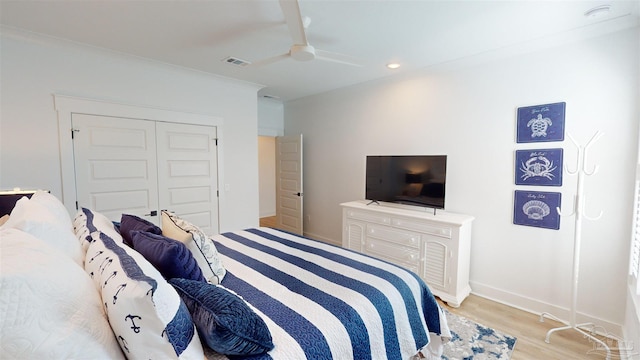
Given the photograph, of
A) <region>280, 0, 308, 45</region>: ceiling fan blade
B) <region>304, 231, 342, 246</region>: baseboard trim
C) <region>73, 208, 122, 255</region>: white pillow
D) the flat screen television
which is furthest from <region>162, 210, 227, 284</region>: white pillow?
<region>304, 231, 342, 246</region>: baseboard trim

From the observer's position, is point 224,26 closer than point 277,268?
No

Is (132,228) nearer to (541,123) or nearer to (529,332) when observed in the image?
(529,332)

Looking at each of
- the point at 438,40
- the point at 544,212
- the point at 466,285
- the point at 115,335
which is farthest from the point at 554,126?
the point at 115,335

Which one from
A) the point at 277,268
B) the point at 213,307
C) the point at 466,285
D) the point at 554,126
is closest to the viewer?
the point at 213,307

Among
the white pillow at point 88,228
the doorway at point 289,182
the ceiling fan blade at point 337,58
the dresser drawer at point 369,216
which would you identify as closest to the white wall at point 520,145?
the dresser drawer at point 369,216

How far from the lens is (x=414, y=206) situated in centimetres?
340

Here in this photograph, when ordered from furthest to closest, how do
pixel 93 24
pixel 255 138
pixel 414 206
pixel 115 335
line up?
1. pixel 255 138
2. pixel 414 206
3. pixel 93 24
4. pixel 115 335

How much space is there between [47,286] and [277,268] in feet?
3.86

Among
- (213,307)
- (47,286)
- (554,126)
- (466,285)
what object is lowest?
(466,285)

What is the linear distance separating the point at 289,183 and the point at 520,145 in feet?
11.7

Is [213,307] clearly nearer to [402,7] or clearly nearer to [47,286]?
[47,286]

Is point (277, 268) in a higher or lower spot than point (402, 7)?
lower

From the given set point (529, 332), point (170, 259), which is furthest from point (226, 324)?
point (529, 332)

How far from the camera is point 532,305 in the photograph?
8.91ft
